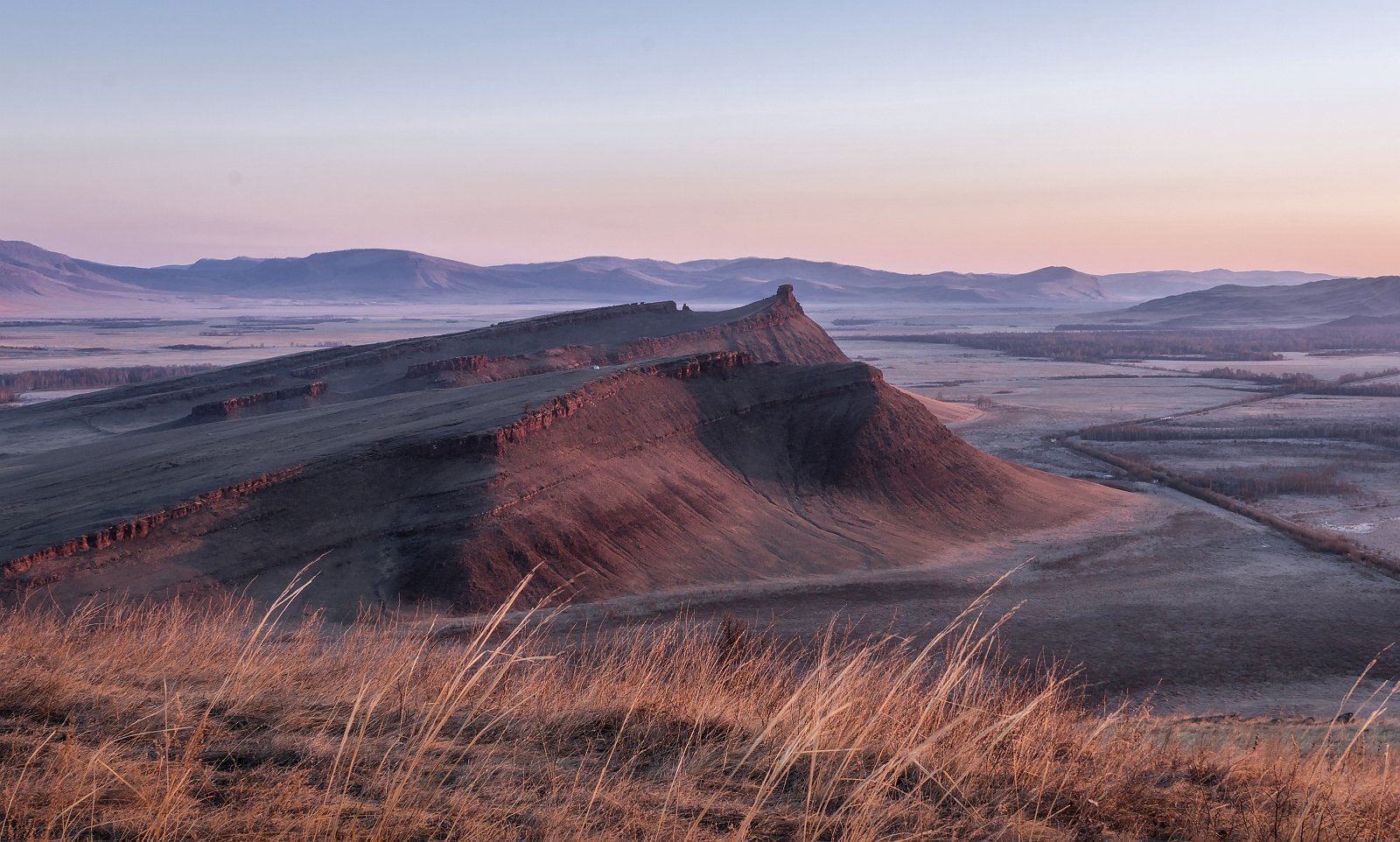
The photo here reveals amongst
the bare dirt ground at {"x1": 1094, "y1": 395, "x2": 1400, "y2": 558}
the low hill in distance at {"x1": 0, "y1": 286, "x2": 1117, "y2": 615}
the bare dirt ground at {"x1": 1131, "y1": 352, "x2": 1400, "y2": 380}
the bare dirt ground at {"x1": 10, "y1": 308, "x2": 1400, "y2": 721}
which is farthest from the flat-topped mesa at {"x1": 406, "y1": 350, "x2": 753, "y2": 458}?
the bare dirt ground at {"x1": 1131, "y1": 352, "x2": 1400, "y2": 380}

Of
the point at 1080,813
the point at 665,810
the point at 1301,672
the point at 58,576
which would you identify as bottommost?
the point at 1301,672

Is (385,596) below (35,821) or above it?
below

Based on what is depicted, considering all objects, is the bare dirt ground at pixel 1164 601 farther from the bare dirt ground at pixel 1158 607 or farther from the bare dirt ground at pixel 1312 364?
the bare dirt ground at pixel 1312 364

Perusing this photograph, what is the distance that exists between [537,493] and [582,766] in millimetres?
19786

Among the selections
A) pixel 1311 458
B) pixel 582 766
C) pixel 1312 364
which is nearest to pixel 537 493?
pixel 582 766

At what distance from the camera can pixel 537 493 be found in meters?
24.0

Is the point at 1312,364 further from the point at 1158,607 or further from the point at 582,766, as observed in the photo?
the point at 582,766

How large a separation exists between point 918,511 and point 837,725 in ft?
83.4

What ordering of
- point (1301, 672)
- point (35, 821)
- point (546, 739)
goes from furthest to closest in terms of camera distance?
point (1301, 672)
point (546, 739)
point (35, 821)

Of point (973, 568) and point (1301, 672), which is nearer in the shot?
point (1301, 672)

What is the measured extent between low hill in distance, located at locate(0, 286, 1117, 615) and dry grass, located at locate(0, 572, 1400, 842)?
42.4 feet

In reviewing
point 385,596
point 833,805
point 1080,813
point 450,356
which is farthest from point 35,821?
point 450,356

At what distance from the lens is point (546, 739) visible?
16.6ft

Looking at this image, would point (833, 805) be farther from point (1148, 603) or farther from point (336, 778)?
point (1148, 603)
